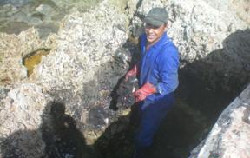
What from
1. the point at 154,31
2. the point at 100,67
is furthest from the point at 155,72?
the point at 100,67

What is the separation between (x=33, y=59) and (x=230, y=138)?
3.62m

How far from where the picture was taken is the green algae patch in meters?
5.54

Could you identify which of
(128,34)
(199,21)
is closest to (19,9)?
(128,34)

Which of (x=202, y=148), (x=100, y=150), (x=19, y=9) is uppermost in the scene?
(x=19, y=9)

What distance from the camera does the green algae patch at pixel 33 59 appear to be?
5543 millimetres

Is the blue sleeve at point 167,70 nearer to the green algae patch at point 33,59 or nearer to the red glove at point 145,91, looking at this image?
the red glove at point 145,91

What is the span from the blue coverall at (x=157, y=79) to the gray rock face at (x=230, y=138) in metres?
1.51

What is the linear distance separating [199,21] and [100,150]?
288 centimetres

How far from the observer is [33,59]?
5.66 m

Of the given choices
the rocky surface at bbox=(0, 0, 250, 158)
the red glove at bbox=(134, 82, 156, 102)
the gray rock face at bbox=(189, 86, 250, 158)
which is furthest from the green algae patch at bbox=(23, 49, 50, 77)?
the gray rock face at bbox=(189, 86, 250, 158)

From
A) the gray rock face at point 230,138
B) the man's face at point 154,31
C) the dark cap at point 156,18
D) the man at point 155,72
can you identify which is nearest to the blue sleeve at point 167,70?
the man at point 155,72

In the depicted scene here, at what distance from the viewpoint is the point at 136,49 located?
6566 millimetres

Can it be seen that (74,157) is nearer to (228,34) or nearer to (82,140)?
(82,140)

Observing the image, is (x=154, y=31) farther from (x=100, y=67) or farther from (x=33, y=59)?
(x=33, y=59)
